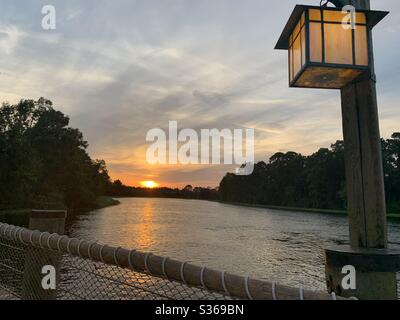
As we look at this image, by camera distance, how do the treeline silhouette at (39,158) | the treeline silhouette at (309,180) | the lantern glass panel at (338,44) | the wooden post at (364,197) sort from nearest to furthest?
the wooden post at (364,197), the lantern glass panel at (338,44), the treeline silhouette at (39,158), the treeline silhouette at (309,180)

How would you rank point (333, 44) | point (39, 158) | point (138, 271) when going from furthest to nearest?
point (39, 158) → point (333, 44) → point (138, 271)

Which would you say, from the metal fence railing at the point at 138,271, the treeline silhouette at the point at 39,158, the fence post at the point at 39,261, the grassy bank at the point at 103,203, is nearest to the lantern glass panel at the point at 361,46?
the metal fence railing at the point at 138,271

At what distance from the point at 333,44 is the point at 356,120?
733 millimetres

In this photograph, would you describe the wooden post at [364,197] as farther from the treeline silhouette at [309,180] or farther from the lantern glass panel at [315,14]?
the treeline silhouette at [309,180]

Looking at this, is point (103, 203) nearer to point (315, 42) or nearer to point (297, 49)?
point (297, 49)

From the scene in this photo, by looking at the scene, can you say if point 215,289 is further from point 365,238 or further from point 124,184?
point 124,184

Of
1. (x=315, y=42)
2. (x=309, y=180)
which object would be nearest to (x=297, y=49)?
(x=315, y=42)

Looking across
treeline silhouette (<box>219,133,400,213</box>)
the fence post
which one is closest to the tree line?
treeline silhouette (<box>219,133,400,213</box>)

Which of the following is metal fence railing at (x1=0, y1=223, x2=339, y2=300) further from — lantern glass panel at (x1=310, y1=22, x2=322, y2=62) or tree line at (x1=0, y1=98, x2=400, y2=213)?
tree line at (x1=0, y1=98, x2=400, y2=213)

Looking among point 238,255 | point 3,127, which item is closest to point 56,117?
point 3,127

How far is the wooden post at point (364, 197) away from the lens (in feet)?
9.21

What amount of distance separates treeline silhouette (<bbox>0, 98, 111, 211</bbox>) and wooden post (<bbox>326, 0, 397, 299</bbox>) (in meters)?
43.8

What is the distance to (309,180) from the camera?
92875 mm

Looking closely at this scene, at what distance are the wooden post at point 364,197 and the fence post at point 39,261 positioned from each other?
95.8 inches
